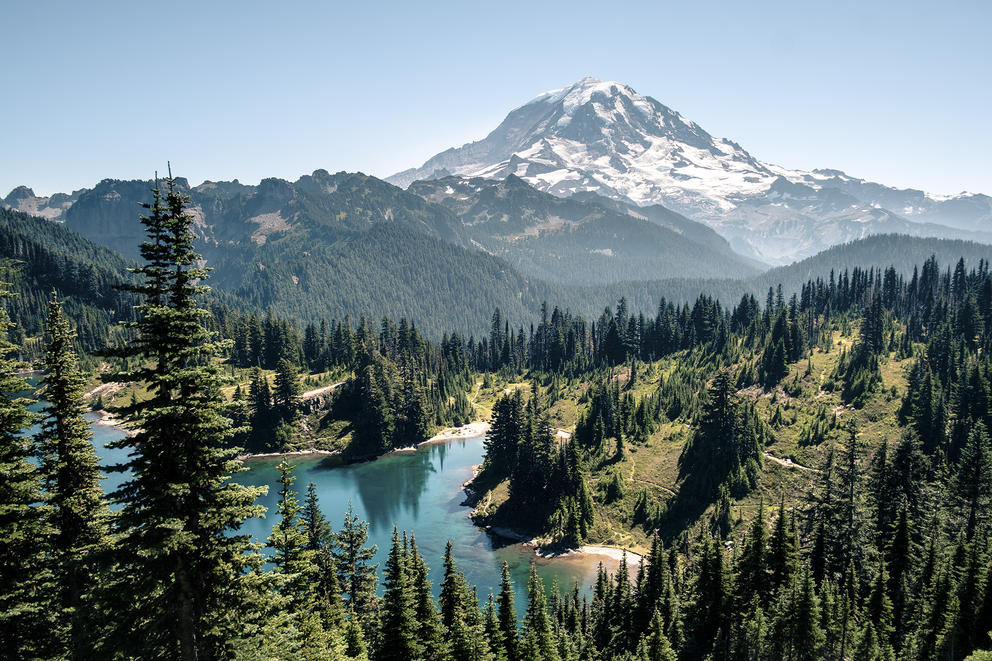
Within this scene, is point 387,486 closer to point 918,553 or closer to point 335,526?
point 335,526

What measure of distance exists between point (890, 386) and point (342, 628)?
13852 cm

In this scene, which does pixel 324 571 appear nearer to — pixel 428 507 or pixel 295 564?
pixel 295 564

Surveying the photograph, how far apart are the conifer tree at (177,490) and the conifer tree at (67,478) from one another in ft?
28.8

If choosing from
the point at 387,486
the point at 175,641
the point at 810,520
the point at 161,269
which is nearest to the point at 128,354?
the point at 161,269

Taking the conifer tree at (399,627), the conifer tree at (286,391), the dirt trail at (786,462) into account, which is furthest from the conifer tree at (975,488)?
the conifer tree at (286,391)

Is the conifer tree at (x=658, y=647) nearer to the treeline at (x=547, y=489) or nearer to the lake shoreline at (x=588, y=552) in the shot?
the lake shoreline at (x=588, y=552)

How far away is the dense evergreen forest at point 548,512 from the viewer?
21.8 meters

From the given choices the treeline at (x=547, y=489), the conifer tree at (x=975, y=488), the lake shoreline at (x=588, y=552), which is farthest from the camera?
the treeline at (x=547, y=489)

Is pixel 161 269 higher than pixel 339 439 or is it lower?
higher

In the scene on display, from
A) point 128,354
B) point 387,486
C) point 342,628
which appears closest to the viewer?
point 128,354

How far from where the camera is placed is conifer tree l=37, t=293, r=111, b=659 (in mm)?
28531

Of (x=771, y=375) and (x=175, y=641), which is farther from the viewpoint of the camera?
(x=771, y=375)

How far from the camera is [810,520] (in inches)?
3140

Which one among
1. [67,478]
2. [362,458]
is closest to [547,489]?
[362,458]
